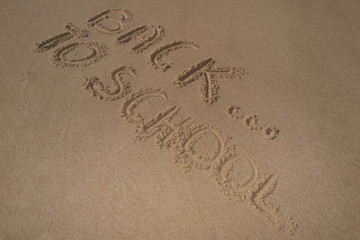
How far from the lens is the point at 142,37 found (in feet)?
6.56

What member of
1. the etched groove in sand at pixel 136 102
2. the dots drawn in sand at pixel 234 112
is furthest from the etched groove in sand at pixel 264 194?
the etched groove in sand at pixel 136 102

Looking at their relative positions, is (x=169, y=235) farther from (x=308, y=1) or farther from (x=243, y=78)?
(x=308, y=1)

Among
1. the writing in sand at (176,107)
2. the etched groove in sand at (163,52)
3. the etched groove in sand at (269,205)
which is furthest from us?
the etched groove in sand at (163,52)

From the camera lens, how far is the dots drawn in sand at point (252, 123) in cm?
156

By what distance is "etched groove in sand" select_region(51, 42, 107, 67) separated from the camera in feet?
6.07

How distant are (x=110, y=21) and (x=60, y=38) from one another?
0.41 meters

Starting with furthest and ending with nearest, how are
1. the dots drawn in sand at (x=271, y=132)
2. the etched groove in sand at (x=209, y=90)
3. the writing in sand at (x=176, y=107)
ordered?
the etched groove in sand at (x=209, y=90) → the dots drawn in sand at (x=271, y=132) → the writing in sand at (x=176, y=107)

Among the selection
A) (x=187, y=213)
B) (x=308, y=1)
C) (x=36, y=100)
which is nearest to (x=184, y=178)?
(x=187, y=213)

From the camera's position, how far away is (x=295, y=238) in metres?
1.27

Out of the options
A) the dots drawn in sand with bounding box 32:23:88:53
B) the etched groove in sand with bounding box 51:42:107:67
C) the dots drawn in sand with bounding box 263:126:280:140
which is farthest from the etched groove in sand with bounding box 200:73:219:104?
the dots drawn in sand with bounding box 32:23:88:53

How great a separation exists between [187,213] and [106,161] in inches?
20.7

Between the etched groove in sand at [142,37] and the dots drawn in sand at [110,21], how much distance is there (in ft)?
0.34

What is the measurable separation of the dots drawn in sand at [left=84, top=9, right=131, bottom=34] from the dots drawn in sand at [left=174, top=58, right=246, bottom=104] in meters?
0.71

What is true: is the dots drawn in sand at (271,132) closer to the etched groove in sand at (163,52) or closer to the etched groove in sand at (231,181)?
the etched groove in sand at (231,181)
